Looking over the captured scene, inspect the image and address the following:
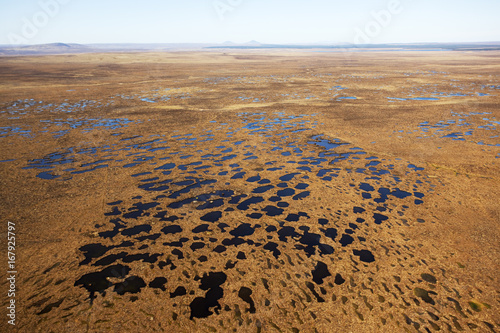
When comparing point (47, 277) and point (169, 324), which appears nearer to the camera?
point (169, 324)

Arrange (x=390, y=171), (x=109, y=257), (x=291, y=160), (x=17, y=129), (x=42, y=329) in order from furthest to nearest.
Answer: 1. (x=17, y=129)
2. (x=291, y=160)
3. (x=390, y=171)
4. (x=109, y=257)
5. (x=42, y=329)

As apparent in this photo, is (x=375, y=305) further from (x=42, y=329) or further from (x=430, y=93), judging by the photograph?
(x=430, y=93)

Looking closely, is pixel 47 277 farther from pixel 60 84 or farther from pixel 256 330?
pixel 60 84

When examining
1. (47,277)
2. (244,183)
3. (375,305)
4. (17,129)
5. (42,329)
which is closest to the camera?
(42,329)

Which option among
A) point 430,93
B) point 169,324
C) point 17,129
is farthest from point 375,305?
point 430,93

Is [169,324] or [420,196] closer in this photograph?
[169,324]

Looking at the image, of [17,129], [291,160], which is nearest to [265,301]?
[291,160]
